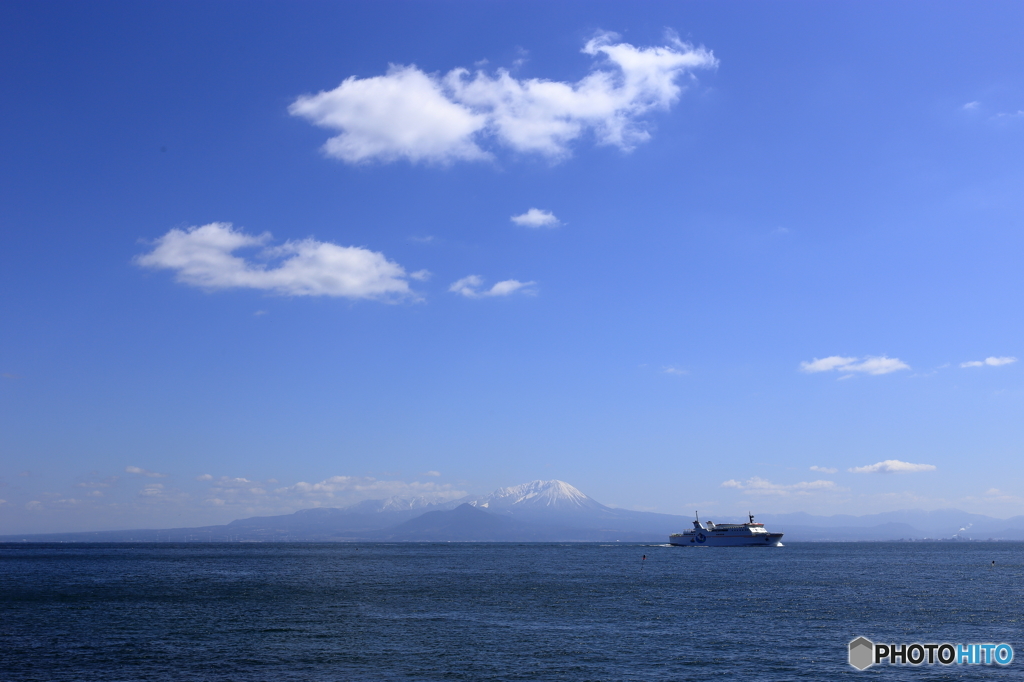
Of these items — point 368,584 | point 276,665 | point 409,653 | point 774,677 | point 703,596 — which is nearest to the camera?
point 774,677

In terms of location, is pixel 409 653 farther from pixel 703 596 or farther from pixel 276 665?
pixel 703 596

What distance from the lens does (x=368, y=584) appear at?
347ft

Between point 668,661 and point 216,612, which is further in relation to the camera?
point 216,612

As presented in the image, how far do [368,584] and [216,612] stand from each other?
119 feet

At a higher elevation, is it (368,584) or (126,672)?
(126,672)

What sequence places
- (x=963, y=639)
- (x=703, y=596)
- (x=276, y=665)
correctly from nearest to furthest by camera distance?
(x=276, y=665)
(x=963, y=639)
(x=703, y=596)

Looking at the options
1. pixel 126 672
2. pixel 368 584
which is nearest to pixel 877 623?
pixel 126 672

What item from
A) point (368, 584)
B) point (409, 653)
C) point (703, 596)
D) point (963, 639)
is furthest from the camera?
point (368, 584)

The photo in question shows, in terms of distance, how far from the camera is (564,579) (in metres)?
111

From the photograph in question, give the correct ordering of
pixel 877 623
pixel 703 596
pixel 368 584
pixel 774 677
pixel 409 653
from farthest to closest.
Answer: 1. pixel 368 584
2. pixel 703 596
3. pixel 877 623
4. pixel 409 653
5. pixel 774 677

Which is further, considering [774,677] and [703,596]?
[703,596]

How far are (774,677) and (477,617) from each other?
103 ft

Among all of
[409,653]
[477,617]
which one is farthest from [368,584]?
[409,653]

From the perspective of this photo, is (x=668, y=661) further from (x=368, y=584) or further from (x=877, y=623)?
(x=368, y=584)
